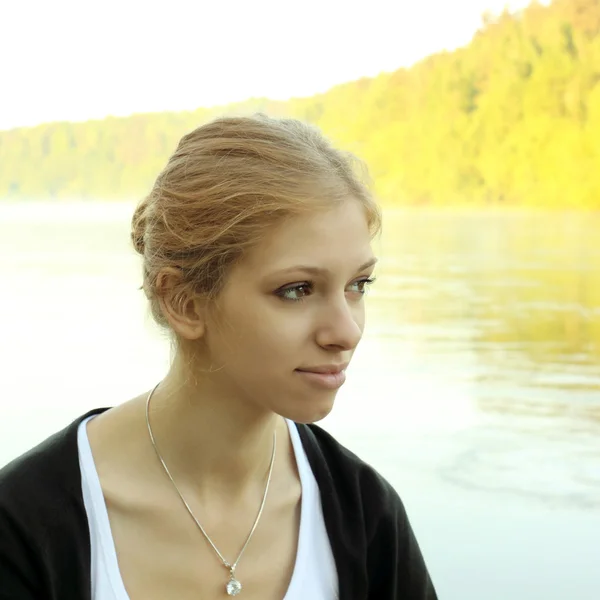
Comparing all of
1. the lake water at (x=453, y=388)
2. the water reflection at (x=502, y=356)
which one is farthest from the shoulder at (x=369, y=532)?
the water reflection at (x=502, y=356)

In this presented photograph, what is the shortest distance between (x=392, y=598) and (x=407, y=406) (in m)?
2.38

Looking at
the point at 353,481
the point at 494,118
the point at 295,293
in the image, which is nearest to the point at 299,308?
the point at 295,293

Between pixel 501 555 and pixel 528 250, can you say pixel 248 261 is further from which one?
pixel 528 250

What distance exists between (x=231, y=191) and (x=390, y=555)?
422 mm

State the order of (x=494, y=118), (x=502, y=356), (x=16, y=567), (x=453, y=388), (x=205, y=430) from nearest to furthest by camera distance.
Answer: (x=16, y=567) < (x=205, y=430) < (x=453, y=388) < (x=502, y=356) < (x=494, y=118)

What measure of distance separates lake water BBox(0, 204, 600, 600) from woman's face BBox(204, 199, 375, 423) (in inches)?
7.6

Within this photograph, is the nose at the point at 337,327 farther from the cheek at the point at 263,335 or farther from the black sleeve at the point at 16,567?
the black sleeve at the point at 16,567

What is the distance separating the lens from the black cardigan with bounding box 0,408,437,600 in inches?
34.5

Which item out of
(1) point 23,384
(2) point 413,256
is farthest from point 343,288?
(2) point 413,256

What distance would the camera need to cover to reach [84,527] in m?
0.91

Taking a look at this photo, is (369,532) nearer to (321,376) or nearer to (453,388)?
(321,376)

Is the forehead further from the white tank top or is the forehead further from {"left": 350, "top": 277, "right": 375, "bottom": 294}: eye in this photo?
the white tank top

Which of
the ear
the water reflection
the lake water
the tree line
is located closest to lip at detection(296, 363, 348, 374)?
the ear

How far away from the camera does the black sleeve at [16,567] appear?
865 mm
